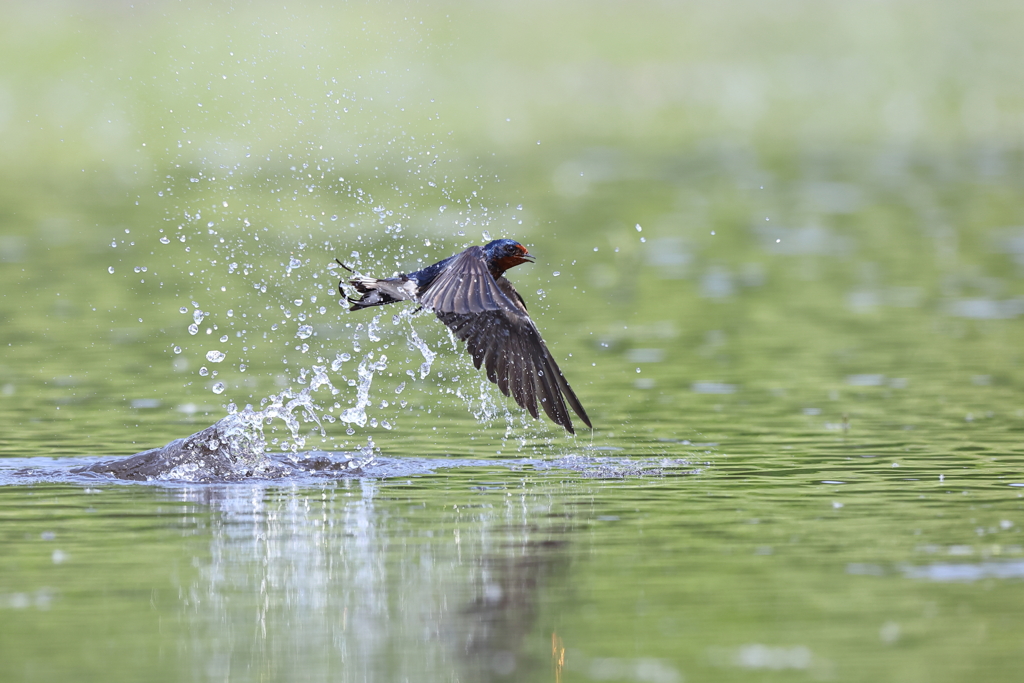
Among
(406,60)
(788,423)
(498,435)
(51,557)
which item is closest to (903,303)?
(788,423)

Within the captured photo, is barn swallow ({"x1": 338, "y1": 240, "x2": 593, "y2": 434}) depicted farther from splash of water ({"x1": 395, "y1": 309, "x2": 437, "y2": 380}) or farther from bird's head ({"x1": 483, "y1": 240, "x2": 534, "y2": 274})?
splash of water ({"x1": 395, "y1": 309, "x2": 437, "y2": 380})

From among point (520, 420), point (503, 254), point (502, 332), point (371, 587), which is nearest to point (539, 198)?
point (520, 420)

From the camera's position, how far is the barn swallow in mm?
11547

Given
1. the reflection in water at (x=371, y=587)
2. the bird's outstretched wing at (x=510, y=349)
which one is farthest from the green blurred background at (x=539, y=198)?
the reflection in water at (x=371, y=587)

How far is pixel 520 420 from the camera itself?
13648 millimetres

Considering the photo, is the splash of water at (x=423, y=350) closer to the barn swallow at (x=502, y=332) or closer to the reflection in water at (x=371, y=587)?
the barn swallow at (x=502, y=332)

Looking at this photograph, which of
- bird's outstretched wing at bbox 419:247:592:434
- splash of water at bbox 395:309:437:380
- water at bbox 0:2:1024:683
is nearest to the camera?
water at bbox 0:2:1024:683

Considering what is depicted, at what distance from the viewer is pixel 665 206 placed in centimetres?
3128

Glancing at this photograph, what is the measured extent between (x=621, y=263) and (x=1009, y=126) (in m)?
26.8

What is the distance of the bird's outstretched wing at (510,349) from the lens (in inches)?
437

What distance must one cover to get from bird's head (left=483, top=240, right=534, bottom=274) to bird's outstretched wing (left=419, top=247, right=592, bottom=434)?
0.65 feet

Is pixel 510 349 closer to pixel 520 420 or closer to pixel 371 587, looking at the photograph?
pixel 520 420

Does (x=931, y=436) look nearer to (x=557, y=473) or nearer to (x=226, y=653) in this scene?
(x=557, y=473)

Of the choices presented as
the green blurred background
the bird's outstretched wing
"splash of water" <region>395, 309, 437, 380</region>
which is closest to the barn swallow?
the bird's outstretched wing
